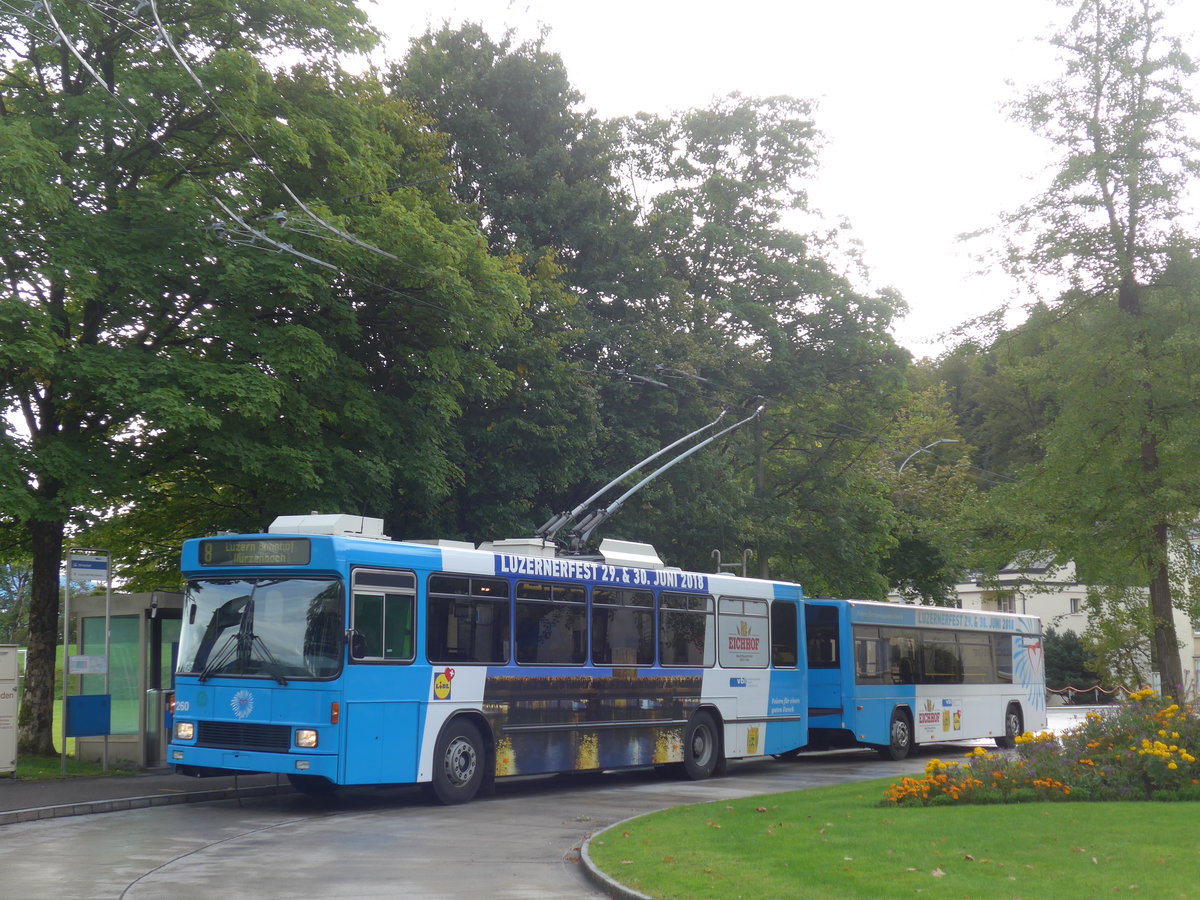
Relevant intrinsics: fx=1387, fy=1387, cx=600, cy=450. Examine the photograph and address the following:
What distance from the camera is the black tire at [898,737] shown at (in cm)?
2483

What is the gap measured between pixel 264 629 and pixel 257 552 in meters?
0.84

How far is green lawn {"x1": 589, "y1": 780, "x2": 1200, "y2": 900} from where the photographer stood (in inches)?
358

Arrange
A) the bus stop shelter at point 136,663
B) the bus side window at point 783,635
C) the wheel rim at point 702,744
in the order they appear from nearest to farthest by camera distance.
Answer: the bus stop shelter at point 136,663 → the wheel rim at point 702,744 → the bus side window at point 783,635

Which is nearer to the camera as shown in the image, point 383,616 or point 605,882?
point 605,882

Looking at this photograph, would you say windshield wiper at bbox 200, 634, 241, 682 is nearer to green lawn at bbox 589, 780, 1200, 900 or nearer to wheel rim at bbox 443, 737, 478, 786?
wheel rim at bbox 443, 737, 478, 786

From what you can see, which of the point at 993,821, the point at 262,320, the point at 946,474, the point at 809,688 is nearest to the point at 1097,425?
the point at 809,688

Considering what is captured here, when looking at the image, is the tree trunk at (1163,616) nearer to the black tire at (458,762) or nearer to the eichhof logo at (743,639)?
the eichhof logo at (743,639)

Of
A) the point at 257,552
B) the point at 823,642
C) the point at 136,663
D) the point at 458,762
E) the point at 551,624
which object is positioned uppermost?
the point at 257,552

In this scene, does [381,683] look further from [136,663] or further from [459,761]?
[136,663]

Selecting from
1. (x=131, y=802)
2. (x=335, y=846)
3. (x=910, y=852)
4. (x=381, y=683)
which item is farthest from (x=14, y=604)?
(x=910, y=852)

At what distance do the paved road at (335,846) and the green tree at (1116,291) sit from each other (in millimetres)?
7403

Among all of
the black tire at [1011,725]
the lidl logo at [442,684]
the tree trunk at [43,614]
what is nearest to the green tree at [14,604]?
the tree trunk at [43,614]

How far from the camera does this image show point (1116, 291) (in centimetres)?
2256

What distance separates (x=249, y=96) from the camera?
20.0m
